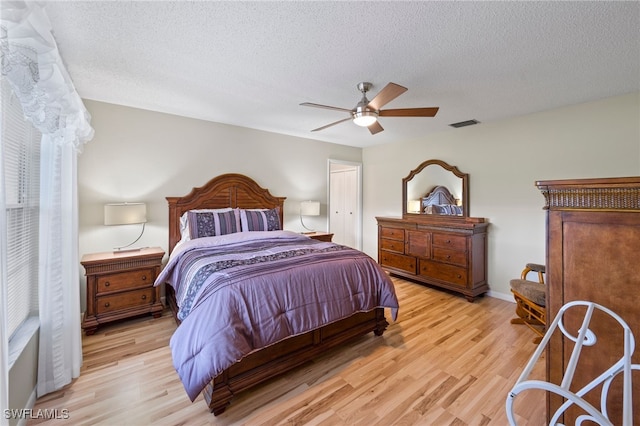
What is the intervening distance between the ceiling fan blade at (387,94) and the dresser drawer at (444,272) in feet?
8.25

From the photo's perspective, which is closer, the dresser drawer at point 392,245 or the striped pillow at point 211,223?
the striped pillow at point 211,223

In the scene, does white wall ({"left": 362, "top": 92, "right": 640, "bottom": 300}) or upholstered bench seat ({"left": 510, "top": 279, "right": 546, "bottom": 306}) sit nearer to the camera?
upholstered bench seat ({"left": 510, "top": 279, "right": 546, "bottom": 306})

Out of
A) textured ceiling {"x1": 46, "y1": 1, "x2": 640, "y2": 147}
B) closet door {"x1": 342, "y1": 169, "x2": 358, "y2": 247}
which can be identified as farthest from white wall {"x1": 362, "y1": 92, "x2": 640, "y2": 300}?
closet door {"x1": 342, "y1": 169, "x2": 358, "y2": 247}

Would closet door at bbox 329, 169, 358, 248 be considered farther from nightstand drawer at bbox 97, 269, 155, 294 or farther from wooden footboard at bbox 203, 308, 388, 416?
nightstand drawer at bbox 97, 269, 155, 294

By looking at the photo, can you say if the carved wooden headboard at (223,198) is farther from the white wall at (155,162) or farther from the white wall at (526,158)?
the white wall at (526,158)

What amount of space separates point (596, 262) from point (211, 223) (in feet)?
11.0

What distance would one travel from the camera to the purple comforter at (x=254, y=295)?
5.54ft

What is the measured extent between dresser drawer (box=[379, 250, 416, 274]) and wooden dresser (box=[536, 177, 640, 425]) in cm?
292

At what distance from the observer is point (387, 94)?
7.12 feet

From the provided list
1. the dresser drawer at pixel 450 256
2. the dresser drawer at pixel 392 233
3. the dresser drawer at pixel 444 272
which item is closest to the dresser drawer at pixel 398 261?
the dresser drawer at pixel 444 272

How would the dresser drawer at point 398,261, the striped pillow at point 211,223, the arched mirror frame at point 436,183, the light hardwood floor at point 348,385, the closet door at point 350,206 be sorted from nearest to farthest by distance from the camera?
the light hardwood floor at point 348,385 → the striped pillow at point 211,223 → the arched mirror frame at point 436,183 → the dresser drawer at point 398,261 → the closet door at point 350,206

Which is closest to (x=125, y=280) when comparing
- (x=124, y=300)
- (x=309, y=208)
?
(x=124, y=300)

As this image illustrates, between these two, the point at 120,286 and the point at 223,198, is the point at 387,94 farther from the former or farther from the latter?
the point at 120,286

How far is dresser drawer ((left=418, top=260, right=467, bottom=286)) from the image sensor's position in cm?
366
